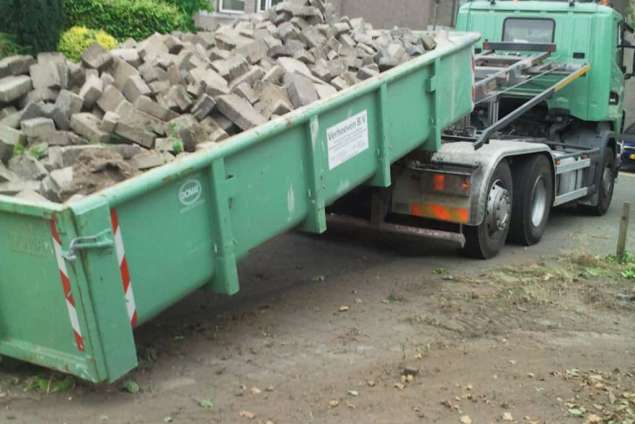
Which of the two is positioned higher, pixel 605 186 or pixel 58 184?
pixel 58 184

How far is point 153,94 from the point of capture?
541 centimetres

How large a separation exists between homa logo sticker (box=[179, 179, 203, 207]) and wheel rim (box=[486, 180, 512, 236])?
12.3ft

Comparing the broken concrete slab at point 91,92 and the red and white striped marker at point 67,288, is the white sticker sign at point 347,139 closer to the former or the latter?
the broken concrete slab at point 91,92

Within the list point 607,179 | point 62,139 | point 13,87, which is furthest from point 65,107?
point 607,179

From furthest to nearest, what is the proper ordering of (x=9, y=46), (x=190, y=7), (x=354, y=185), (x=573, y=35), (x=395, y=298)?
1. (x=190, y=7)
2. (x=573, y=35)
3. (x=9, y=46)
4. (x=395, y=298)
5. (x=354, y=185)

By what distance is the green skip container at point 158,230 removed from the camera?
3.99 meters

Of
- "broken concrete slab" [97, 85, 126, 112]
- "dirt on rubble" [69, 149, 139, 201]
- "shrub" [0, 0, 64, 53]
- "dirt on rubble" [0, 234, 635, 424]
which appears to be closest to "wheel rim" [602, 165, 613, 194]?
"dirt on rubble" [0, 234, 635, 424]

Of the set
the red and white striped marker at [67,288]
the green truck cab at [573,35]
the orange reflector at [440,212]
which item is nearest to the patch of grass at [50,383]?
the red and white striped marker at [67,288]

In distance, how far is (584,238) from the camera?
912 centimetres

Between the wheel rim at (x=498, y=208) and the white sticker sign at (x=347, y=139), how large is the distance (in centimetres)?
207

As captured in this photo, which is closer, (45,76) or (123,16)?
(45,76)

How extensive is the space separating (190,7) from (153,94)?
7.02 metres

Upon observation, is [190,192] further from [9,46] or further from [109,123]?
[9,46]

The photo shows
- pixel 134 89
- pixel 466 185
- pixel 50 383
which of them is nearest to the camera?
pixel 50 383
